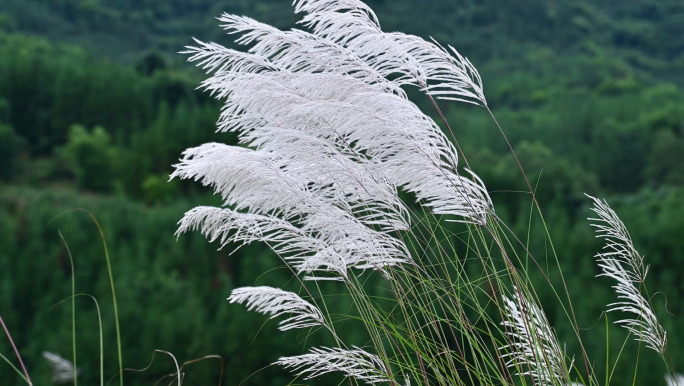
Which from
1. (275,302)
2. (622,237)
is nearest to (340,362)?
(275,302)

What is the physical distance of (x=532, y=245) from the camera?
1633 cm

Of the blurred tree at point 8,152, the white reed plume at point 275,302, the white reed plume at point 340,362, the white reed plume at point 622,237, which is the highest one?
the white reed plume at point 622,237

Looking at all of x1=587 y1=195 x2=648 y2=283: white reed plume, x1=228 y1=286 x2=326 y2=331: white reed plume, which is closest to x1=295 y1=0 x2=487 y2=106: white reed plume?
x1=587 y1=195 x2=648 y2=283: white reed plume

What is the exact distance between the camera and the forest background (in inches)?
551

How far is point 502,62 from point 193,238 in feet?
98.0

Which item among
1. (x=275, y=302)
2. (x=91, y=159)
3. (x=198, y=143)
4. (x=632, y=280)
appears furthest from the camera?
(x=91, y=159)

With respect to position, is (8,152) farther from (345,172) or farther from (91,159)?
(345,172)

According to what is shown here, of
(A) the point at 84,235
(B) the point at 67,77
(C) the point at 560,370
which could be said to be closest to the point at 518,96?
(B) the point at 67,77

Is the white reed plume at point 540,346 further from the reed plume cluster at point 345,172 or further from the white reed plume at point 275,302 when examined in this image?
the white reed plume at point 275,302

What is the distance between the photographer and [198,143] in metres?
22.3

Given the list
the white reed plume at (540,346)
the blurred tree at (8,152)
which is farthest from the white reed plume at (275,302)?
the blurred tree at (8,152)

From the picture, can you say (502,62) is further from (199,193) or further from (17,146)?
(17,146)

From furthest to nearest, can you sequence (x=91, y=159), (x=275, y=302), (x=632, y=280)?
1. (x=91, y=159)
2. (x=632, y=280)
3. (x=275, y=302)

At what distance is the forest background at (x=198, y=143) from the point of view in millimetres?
13992
